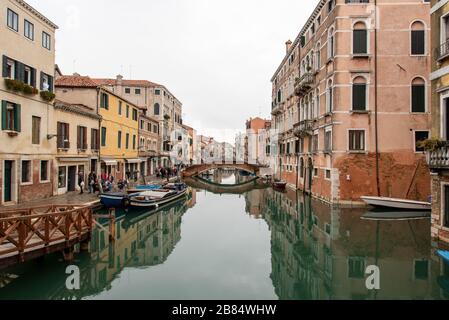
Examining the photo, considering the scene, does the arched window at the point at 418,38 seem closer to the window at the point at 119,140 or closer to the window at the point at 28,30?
the window at the point at 28,30

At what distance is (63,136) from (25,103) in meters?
3.68

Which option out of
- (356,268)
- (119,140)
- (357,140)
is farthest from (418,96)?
(119,140)

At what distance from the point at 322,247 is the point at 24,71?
15.6m

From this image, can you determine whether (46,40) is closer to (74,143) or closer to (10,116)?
(10,116)

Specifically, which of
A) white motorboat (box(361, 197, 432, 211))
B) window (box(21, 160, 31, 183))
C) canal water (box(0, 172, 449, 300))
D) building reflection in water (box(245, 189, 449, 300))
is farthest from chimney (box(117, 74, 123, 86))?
white motorboat (box(361, 197, 432, 211))

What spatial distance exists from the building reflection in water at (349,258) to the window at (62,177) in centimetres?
1239

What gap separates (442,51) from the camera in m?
11.0

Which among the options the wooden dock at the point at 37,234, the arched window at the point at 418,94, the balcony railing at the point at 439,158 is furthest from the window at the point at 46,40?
the arched window at the point at 418,94

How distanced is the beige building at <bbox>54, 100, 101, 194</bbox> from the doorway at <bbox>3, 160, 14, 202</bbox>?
342 centimetres

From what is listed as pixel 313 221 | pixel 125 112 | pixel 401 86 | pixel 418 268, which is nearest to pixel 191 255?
pixel 418 268

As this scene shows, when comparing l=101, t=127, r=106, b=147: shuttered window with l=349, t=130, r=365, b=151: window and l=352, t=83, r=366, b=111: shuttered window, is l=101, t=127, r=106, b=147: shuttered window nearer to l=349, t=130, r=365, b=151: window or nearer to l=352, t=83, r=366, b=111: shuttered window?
l=349, t=130, r=365, b=151: window

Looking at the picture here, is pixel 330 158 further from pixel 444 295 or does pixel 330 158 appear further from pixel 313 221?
pixel 444 295

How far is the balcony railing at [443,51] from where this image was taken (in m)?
10.7

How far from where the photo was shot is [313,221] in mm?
16562
